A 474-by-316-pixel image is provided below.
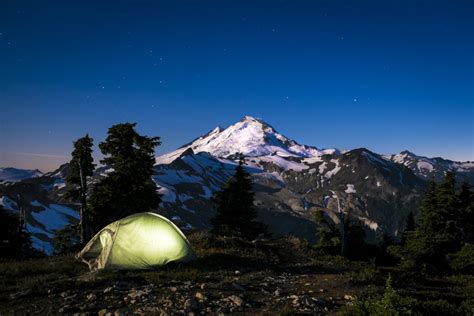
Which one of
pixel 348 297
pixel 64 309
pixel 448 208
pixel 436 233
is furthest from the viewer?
pixel 448 208

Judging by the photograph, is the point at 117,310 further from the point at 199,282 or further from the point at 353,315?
the point at 353,315

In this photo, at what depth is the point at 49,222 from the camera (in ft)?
511

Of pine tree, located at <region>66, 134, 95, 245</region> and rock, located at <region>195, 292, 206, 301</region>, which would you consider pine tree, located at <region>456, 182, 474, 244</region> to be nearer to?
rock, located at <region>195, 292, 206, 301</region>

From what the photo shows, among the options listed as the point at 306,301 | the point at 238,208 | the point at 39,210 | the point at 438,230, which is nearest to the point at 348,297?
the point at 306,301

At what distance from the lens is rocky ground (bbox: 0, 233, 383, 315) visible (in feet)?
28.5

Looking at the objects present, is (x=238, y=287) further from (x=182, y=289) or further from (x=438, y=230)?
(x=438, y=230)

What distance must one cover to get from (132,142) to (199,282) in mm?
19686

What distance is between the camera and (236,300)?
364 inches

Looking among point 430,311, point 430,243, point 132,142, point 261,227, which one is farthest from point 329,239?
point 430,311

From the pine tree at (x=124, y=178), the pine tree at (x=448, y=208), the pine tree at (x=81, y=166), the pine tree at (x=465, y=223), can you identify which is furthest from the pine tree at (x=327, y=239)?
the pine tree at (x=81, y=166)

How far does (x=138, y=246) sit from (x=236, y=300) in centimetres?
628

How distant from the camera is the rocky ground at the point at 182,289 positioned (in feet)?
28.5

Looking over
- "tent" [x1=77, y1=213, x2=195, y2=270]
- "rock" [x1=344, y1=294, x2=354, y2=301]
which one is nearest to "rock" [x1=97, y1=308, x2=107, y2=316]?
"tent" [x1=77, y1=213, x2=195, y2=270]

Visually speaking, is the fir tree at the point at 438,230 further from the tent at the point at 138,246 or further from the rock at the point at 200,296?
the rock at the point at 200,296
